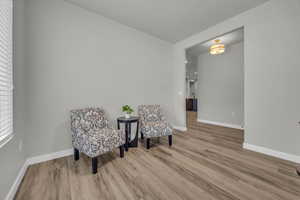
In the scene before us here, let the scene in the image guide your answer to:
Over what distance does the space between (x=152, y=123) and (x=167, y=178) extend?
126cm

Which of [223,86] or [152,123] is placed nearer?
[152,123]

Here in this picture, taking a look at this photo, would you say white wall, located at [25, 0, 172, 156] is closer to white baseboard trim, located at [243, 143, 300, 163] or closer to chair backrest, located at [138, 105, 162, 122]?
chair backrest, located at [138, 105, 162, 122]

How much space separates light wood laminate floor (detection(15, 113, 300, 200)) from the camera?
135cm

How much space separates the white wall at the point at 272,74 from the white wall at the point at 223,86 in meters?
1.87

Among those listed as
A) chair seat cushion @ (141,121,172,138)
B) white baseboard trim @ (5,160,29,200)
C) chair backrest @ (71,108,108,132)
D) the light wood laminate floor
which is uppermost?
chair backrest @ (71,108,108,132)

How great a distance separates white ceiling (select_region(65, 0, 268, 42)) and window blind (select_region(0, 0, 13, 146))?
1.42m

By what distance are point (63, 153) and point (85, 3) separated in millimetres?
2844

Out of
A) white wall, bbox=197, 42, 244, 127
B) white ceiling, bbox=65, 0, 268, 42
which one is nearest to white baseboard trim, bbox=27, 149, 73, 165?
white ceiling, bbox=65, 0, 268, 42

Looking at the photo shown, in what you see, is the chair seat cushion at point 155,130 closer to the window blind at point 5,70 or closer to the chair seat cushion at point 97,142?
the chair seat cushion at point 97,142

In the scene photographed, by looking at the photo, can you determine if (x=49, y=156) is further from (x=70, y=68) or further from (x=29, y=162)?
(x=70, y=68)

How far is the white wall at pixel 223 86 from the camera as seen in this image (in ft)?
13.6

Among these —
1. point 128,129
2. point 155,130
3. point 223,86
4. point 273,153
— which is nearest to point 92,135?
point 128,129

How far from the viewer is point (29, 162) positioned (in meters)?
1.93

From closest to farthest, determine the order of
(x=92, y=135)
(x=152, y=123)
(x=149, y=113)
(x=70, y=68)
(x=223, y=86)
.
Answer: (x=92, y=135) → (x=70, y=68) → (x=152, y=123) → (x=149, y=113) → (x=223, y=86)
